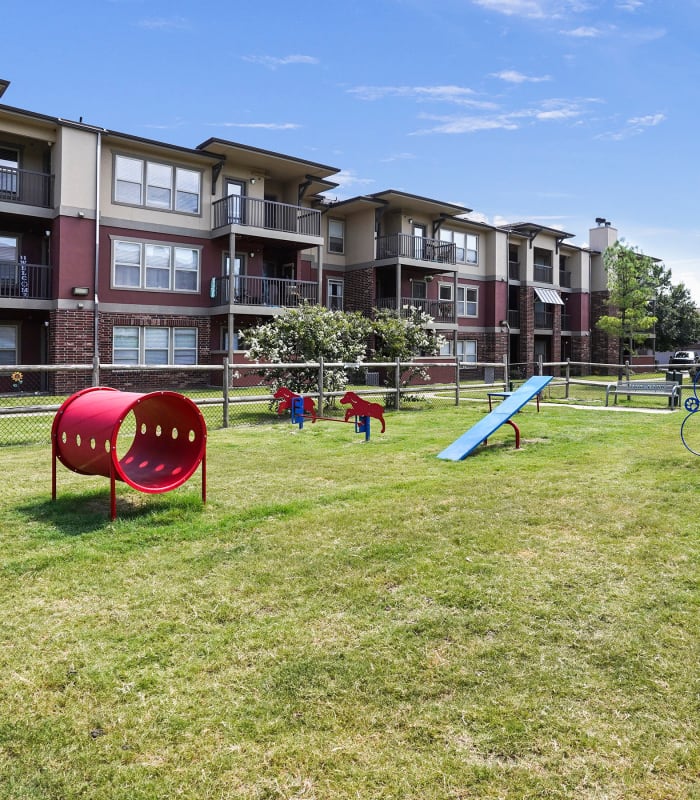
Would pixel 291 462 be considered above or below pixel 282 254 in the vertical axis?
below

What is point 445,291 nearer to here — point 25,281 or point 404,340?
point 404,340

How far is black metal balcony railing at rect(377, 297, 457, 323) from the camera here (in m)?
29.2

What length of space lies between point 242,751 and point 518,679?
1.33 metres

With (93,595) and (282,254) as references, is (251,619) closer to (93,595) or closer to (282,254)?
(93,595)

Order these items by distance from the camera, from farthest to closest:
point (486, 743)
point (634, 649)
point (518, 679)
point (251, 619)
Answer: point (251, 619), point (634, 649), point (518, 679), point (486, 743)

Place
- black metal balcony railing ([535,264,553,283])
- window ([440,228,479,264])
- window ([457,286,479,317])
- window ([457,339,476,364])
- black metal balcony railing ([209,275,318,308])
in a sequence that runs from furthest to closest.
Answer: black metal balcony railing ([535,264,553,283]) < window ([457,339,476,364]) < window ([457,286,479,317]) < window ([440,228,479,264]) < black metal balcony railing ([209,275,318,308])

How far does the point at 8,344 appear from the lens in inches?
824

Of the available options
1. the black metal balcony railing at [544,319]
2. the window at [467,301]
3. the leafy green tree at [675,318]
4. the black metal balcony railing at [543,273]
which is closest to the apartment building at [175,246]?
the window at [467,301]

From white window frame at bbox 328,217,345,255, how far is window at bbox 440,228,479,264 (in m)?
5.84

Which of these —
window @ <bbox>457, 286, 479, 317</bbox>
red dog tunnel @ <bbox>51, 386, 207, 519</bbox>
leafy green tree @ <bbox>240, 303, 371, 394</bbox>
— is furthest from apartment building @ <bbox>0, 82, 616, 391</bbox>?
red dog tunnel @ <bbox>51, 386, 207, 519</bbox>

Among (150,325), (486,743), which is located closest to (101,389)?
(486,743)

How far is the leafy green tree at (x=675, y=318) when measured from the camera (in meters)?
48.6

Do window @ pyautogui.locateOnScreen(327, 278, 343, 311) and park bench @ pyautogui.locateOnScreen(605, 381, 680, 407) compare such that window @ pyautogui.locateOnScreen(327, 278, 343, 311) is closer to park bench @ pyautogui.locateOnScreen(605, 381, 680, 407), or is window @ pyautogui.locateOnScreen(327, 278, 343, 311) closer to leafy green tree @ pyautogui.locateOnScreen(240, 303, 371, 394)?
leafy green tree @ pyautogui.locateOnScreen(240, 303, 371, 394)

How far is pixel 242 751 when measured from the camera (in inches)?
99.0
